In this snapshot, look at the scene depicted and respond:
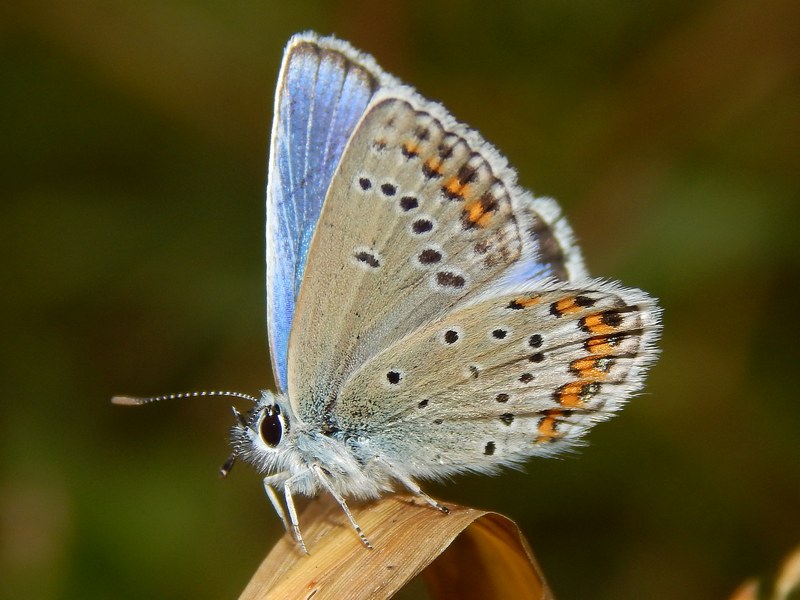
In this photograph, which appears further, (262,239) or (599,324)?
(262,239)

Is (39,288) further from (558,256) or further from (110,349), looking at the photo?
(558,256)

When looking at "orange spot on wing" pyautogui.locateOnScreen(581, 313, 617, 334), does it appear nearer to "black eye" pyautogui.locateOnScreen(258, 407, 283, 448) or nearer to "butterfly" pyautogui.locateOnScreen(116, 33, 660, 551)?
"butterfly" pyautogui.locateOnScreen(116, 33, 660, 551)

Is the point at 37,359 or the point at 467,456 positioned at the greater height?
the point at 37,359

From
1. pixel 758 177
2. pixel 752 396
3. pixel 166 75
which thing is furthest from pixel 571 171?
pixel 166 75

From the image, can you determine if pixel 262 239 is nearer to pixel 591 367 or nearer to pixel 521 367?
pixel 521 367

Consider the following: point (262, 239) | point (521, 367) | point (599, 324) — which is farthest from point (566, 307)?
point (262, 239)

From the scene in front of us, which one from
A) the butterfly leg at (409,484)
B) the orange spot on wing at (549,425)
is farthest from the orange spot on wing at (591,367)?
the butterfly leg at (409,484)

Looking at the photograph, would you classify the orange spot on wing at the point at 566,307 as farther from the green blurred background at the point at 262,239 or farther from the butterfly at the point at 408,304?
the green blurred background at the point at 262,239
